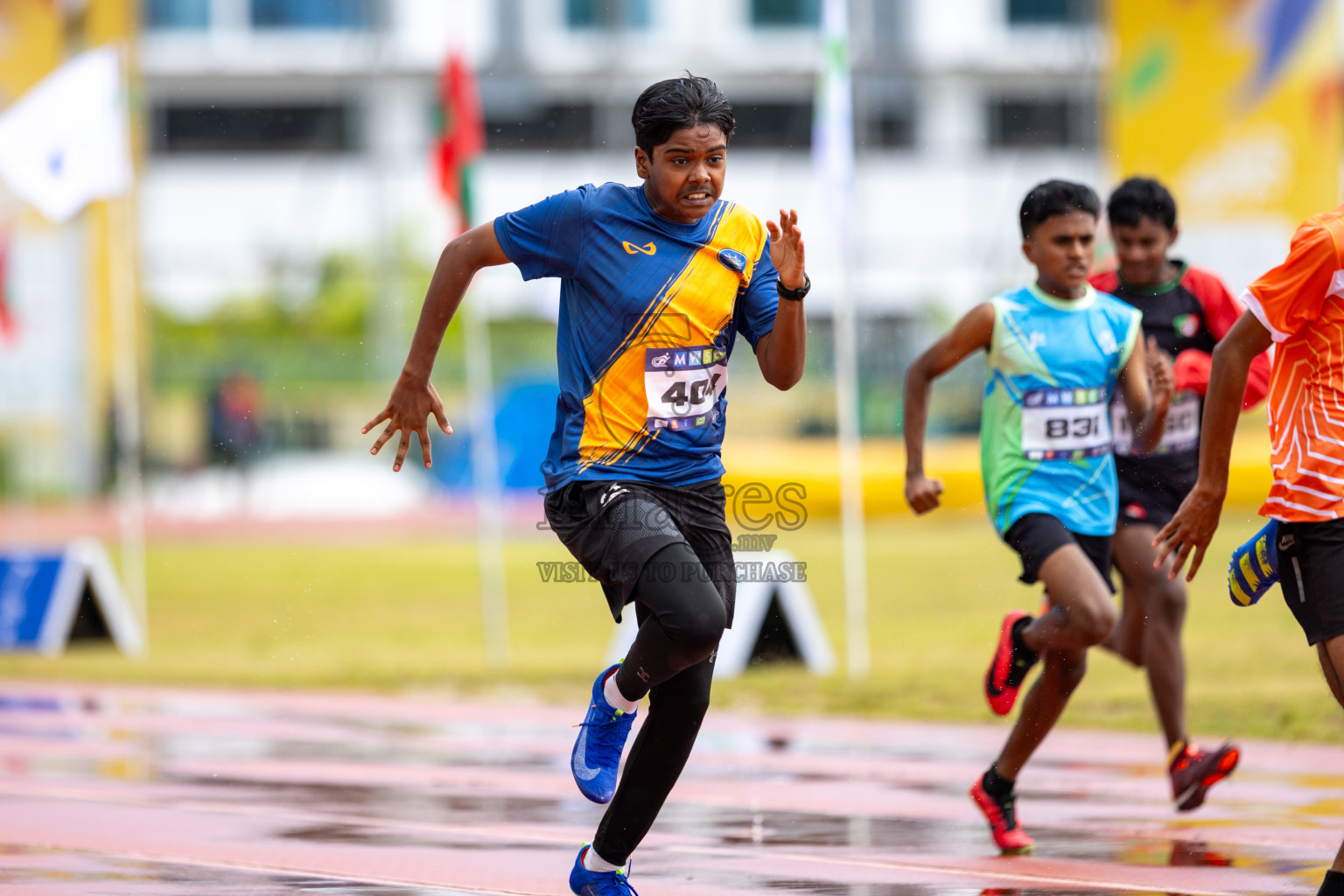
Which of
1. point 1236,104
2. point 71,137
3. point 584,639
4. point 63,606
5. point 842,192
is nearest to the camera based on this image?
point 842,192

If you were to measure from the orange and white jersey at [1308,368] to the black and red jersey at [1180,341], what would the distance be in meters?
2.26

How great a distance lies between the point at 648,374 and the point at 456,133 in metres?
8.94

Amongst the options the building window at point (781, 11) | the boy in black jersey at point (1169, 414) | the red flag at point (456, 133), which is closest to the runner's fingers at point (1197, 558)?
the boy in black jersey at point (1169, 414)

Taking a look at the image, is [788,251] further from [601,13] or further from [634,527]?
[601,13]

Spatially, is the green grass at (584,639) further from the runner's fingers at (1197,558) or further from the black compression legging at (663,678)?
the black compression legging at (663,678)

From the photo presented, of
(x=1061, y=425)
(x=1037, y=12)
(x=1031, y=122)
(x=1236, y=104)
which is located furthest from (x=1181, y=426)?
(x=1037, y=12)

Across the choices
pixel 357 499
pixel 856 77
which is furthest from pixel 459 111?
pixel 856 77

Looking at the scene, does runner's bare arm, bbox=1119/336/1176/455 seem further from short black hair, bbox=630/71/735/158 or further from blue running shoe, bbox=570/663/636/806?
blue running shoe, bbox=570/663/636/806

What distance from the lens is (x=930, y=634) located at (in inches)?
548

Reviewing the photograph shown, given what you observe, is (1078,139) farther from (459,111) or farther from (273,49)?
(459,111)

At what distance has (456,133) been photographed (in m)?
13.4

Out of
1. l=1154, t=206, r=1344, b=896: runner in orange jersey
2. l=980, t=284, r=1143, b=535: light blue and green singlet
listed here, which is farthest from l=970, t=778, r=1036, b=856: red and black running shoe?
l=1154, t=206, r=1344, b=896: runner in orange jersey

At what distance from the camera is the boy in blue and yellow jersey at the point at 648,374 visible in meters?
4.72

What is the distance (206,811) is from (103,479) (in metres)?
28.3
